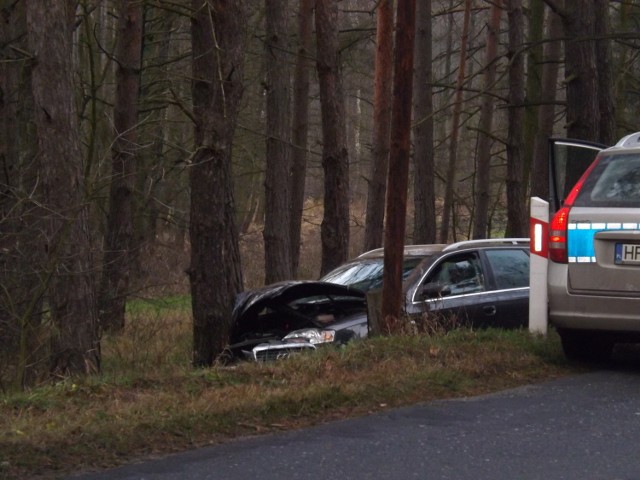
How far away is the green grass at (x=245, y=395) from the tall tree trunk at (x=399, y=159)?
1274 millimetres

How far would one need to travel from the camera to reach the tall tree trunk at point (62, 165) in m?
→ 11.0

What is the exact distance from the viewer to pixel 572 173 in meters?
12.5

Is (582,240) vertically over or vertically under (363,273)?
over

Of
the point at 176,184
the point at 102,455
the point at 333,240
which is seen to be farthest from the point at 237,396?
the point at 176,184

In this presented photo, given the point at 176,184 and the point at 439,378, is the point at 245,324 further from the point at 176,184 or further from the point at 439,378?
the point at 176,184

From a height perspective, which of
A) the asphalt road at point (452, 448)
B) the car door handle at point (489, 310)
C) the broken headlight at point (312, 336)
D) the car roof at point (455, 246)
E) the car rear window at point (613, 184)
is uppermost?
the car rear window at point (613, 184)

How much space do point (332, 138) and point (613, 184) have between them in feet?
33.6

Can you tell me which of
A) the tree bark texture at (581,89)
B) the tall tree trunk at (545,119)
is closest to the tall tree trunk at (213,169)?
the tree bark texture at (581,89)

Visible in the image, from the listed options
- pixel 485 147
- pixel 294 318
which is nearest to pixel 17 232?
pixel 294 318

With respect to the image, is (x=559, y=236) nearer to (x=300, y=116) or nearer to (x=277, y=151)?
(x=277, y=151)

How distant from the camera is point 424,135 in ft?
79.9

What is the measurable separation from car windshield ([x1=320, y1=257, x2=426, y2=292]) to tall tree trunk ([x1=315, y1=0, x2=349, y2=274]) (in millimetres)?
5709

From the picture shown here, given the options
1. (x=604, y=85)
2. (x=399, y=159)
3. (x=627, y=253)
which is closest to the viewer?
(x=627, y=253)

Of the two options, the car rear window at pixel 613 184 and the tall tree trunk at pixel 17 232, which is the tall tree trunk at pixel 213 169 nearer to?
the tall tree trunk at pixel 17 232
